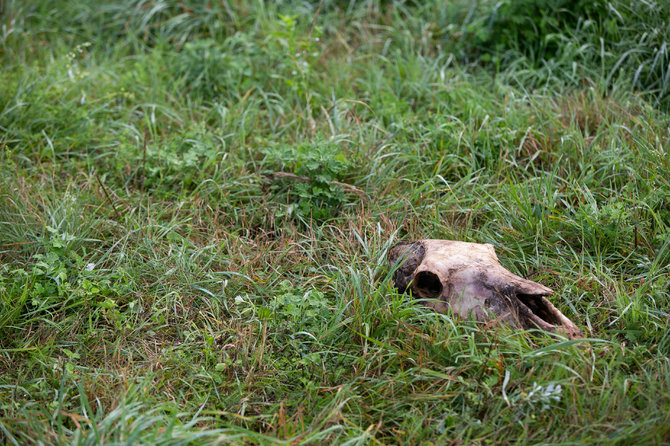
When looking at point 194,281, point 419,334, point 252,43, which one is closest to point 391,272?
point 419,334

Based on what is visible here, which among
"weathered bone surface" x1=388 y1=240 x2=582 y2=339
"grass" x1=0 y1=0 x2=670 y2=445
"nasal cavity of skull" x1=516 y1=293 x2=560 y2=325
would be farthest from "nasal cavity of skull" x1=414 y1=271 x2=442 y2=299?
"nasal cavity of skull" x1=516 y1=293 x2=560 y2=325

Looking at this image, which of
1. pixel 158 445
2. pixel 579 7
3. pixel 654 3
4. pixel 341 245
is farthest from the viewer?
pixel 579 7

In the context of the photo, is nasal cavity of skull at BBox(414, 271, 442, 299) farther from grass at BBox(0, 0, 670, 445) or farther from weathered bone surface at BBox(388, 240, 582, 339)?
grass at BBox(0, 0, 670, 445)

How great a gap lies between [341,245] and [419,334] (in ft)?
2.64

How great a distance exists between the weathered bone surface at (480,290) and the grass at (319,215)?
95 millimetres

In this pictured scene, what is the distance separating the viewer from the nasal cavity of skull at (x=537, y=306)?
101 inches

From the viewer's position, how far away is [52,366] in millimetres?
2529

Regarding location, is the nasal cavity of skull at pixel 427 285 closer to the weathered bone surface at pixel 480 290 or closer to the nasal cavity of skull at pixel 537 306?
the weathered bone surface at pixel 480 290

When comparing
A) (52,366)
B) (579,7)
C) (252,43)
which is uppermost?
(579,7)

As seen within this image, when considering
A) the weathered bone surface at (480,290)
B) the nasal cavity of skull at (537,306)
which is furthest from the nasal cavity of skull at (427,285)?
the nasal cavity of skull at (537,306)

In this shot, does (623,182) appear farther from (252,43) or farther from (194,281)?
(252,43)

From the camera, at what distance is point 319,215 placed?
333cm

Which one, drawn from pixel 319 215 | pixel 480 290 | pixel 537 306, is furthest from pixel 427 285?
pixel 319 215

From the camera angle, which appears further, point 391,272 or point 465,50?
point 465,50
